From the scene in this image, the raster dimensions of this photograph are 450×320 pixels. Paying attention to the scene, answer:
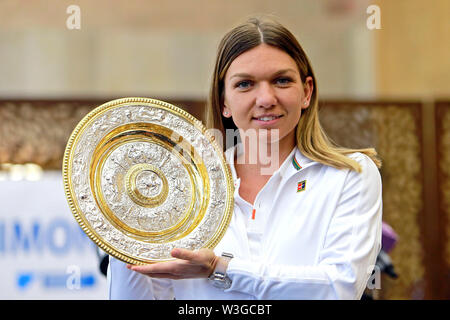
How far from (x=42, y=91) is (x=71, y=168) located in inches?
151

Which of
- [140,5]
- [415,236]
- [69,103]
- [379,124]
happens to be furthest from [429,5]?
[69,103]

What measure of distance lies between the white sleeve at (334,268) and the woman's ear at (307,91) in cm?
26

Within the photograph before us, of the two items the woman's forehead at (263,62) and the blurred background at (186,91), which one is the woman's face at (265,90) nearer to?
the woman's forehead at (263,62)

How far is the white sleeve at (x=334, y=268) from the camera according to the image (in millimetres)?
1376

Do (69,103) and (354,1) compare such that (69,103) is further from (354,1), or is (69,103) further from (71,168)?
(71,168)

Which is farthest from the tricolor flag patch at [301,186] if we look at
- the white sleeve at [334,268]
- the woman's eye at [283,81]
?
the woman's eye at [283,81]

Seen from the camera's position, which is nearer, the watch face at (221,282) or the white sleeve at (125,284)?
the watch face at (221,282)

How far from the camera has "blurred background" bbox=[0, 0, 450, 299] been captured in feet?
13.3

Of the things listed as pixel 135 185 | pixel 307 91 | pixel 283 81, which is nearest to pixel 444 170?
pixel 307 91

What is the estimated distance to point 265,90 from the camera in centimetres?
146

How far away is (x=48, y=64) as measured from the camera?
511cm

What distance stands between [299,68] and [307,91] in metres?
0.08

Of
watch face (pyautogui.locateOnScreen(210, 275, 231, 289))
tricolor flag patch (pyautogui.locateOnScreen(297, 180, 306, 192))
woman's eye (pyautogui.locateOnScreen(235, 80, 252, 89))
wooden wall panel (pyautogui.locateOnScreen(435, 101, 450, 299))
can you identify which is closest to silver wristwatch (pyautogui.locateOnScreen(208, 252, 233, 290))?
watch face (pyautogui.locateOnScreen(210, 275, 231, 289))

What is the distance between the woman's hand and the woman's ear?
433 millimetres
